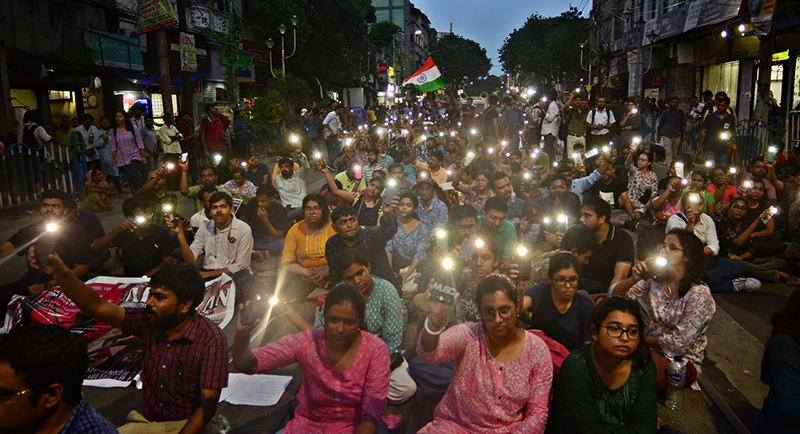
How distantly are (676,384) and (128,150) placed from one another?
36.6 feet

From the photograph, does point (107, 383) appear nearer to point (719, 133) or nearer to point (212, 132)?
point (212, 132)

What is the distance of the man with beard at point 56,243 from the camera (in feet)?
18.7

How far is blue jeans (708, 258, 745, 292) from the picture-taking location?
6.61 m

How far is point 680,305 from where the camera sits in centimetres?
422

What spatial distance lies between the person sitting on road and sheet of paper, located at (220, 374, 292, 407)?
5.77ft

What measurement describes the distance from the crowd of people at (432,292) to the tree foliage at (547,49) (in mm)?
49704

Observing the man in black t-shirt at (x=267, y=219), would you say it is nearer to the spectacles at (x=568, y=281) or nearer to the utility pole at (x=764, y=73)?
the spectacles at (x=568, y=281)

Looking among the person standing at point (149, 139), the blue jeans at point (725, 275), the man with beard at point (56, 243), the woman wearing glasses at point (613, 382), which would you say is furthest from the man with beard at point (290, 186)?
the woman wearing glasses at point (613, 382)

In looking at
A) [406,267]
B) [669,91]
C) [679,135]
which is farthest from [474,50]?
[406,267]

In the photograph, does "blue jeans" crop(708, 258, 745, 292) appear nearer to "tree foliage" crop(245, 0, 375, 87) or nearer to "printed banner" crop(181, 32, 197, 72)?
"printed banner" crop(181, 32, 197, 72)

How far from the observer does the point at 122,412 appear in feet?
14.1

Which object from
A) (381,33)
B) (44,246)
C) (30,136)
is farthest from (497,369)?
(381,33)

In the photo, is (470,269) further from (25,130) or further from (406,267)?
(25,130)

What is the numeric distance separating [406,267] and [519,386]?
385cm
